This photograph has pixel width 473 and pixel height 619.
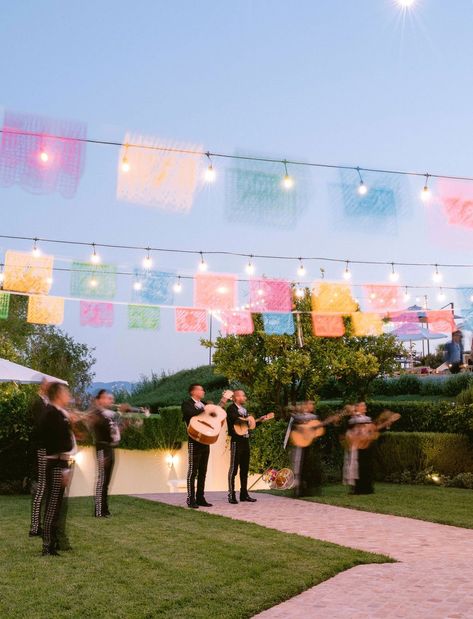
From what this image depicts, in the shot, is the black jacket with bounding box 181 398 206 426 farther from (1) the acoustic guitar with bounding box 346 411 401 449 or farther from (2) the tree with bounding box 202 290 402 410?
(2) the tree with bounding box 202 290 402 410

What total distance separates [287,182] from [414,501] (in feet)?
17.4

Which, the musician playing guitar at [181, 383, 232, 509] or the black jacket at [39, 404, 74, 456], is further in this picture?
the musician playing guitar at [181, 383, 232, 509]

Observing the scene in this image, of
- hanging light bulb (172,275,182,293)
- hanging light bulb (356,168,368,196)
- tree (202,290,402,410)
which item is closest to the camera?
hanging light bulb (356,168,368,196)

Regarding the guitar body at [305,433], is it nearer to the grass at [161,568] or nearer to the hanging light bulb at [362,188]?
the grass at [161,568]

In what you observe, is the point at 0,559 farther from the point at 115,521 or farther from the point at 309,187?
the point at 309,187

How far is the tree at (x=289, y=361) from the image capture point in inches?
Result: 658

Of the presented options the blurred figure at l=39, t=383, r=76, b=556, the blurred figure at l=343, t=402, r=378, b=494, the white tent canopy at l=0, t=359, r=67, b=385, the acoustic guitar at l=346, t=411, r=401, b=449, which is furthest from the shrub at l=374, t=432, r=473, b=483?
the blurred figure at l=39, t=383, r=76, b=556

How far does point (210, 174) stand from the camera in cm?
997

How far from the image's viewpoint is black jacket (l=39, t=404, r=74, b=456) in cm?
652

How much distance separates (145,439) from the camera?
2014 cm

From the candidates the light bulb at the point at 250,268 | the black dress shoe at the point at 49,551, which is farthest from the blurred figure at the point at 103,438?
the light bulb at the point at 250,268

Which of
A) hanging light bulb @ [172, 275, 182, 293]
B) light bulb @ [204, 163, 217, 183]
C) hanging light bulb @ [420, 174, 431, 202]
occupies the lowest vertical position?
hanging light bulb @ [172, 275, 182, 293]

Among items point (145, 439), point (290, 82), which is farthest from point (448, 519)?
point (145, 439)

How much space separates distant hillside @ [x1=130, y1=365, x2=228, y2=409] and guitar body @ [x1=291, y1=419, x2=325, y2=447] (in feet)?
46.3
